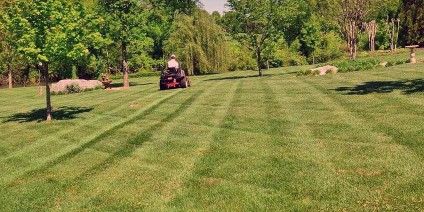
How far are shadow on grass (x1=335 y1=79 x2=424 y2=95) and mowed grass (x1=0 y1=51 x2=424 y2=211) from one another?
0.89ft

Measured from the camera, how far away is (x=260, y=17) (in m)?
33.0

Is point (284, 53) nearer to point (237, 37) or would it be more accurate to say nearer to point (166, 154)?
point (237, 37)

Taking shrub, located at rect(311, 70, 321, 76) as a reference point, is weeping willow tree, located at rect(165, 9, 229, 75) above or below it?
above

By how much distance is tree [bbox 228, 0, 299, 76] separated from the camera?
1294 inches

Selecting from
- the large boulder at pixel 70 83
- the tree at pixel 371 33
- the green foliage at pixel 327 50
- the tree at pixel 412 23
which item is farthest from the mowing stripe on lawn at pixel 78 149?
the tree at pixel 371 33

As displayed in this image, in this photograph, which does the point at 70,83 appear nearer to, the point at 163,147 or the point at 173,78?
the point at 173,78

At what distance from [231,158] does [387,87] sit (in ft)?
35.4

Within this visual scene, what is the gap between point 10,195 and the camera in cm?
742

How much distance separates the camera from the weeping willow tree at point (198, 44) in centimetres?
4638

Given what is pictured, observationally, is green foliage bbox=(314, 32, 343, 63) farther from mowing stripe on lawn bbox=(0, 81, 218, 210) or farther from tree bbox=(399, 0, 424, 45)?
mowing stripe on lawn bbox=(0, 81, 218, 210)

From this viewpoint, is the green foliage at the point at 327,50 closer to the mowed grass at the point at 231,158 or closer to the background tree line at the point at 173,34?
the background tree line at the point at 173,34

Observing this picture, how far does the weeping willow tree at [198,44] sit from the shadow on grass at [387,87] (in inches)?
1154

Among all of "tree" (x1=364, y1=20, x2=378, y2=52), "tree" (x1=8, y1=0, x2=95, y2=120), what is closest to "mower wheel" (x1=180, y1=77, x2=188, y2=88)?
"tree" (x1=8, y1=0, x2=95, y2=120)

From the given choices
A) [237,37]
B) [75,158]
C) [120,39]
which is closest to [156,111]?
[75,158]
